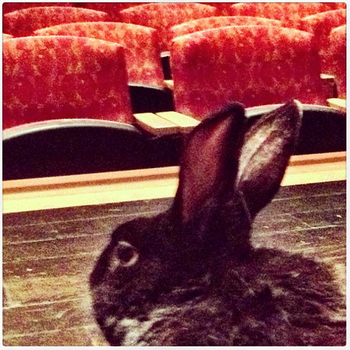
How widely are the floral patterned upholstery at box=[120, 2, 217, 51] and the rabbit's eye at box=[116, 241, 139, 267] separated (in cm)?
61

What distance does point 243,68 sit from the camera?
0.74 meters

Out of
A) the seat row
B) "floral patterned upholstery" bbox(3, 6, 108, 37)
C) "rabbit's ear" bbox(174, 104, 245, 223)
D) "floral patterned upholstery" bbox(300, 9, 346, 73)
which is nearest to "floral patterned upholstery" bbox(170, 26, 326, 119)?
the seat row

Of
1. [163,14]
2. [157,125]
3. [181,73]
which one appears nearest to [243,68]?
[181,73]

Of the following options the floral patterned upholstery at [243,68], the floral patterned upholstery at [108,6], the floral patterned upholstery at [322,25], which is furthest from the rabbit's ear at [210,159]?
the floral patterned upholstery at [108,6]

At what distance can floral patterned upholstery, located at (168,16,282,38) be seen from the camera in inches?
35.4

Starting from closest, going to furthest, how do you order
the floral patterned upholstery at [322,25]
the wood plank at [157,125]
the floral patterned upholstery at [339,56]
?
the wood plank at [157,125], the floral patterned upholstery at [339,56], the floral patterned upholstery at [322,25]

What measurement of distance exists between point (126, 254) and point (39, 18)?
619mm

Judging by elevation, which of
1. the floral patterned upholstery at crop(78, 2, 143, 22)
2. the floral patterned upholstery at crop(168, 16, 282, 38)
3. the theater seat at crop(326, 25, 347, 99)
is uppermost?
the floral patterned upholstery at crop(78, 2, 143, 22)

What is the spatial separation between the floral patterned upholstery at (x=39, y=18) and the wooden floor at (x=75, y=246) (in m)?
0.45

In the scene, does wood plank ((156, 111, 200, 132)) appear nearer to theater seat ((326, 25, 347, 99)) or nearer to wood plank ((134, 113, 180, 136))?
wood plank ((134, 113, 180, 136))

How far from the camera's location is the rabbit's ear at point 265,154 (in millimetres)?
603

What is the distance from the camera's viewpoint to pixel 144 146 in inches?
24.0

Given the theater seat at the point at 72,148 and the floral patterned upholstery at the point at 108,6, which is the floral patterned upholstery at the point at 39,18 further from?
the theater seat at the point at 72,148

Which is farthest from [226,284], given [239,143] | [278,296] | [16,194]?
[16,194]
